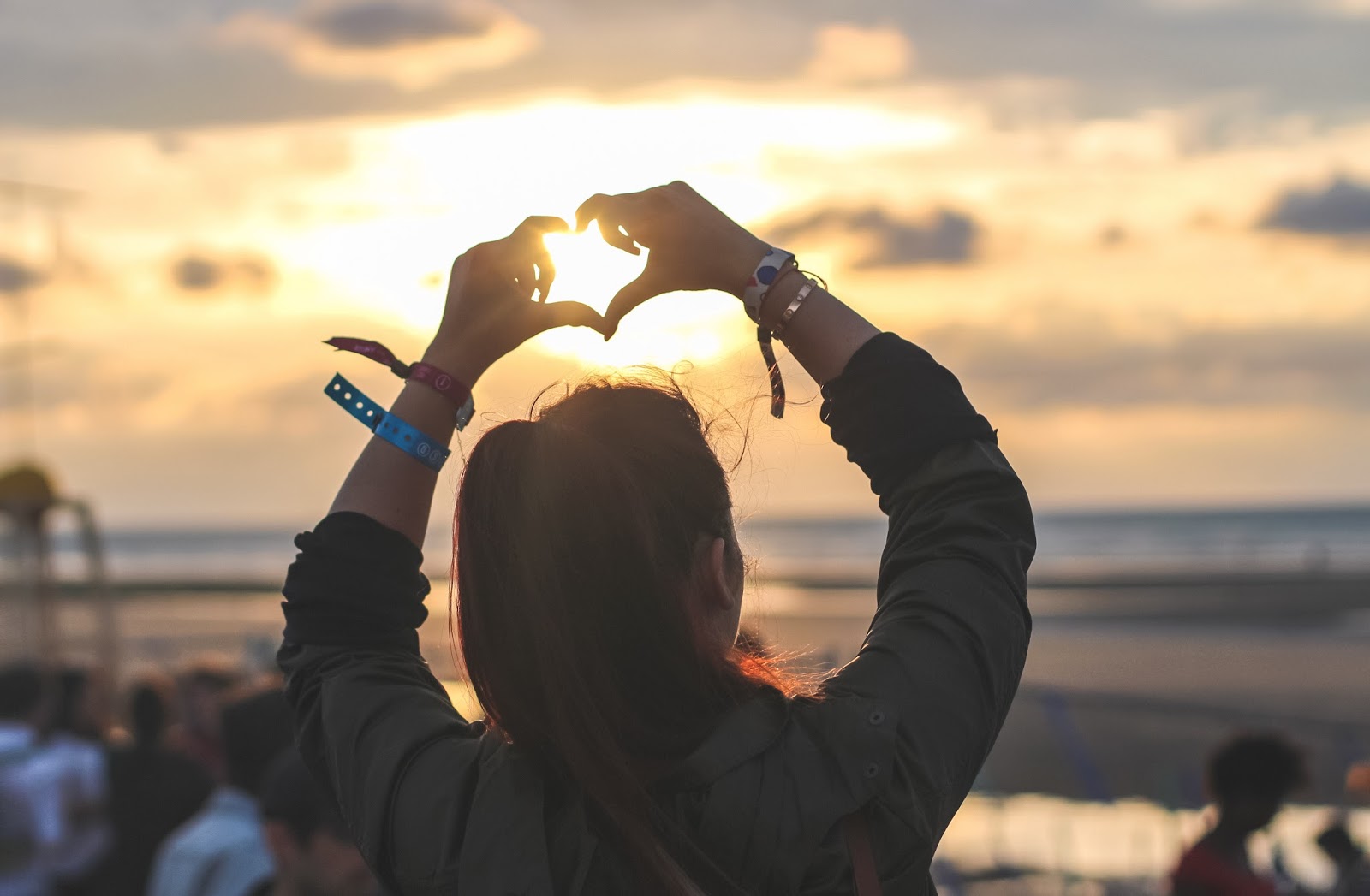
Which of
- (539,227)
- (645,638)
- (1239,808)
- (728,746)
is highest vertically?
(539,227)

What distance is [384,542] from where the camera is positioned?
170 cm

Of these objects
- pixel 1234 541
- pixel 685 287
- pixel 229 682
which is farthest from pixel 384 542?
pixel 1234 541

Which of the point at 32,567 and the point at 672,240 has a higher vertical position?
the point at 672,240

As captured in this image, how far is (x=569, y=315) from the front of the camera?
1.71m

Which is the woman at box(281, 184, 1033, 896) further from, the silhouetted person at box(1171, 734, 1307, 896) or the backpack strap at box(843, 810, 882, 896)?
the silhouetted person at box(1171, 734, 1307, 896)

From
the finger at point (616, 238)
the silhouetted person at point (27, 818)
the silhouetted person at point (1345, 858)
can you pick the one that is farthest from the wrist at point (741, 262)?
the silhouetted person at point (27, 818)

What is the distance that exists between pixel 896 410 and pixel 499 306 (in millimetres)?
473

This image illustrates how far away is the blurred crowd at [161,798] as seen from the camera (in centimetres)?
346

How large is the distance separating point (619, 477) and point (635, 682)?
8.4 inches

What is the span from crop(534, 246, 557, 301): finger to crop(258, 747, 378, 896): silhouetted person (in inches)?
80.9

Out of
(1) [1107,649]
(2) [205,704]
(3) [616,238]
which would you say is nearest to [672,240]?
(3) [616,238]

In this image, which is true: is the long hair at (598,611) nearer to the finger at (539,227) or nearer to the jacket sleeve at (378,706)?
the jacket sleeve at (378,706)

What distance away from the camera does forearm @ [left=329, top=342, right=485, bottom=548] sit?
1710 mm

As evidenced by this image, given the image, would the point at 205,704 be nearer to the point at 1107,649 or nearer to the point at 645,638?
the point at 645,638
